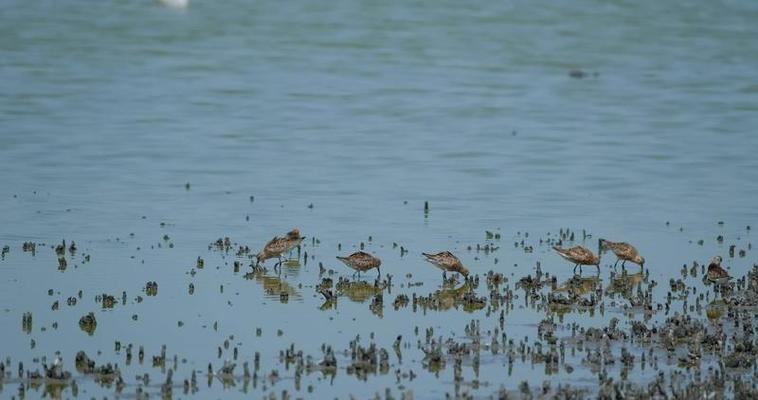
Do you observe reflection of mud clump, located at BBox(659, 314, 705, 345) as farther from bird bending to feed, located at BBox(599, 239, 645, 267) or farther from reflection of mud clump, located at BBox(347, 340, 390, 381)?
bird bending to feed, located at BBox(599, 239, 645, 267)

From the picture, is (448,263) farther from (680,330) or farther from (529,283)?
(680,330)

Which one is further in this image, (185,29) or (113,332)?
(185,29)

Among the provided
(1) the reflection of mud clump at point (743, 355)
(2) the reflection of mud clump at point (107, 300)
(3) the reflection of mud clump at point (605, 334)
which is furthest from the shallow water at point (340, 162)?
(1) the reflection of mud clump at point (743, 355)

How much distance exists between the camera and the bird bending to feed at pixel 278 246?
1673 centimetres

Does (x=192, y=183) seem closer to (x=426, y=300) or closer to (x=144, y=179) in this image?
(x=144, y=179)

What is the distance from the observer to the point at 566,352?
13320 millimetres

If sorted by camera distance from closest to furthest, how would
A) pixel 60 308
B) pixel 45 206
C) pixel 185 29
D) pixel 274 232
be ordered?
pixel 60 308
pixel 274 232
pixel 45 206
pixel 185 29

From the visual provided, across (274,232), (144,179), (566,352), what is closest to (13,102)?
(144,179)

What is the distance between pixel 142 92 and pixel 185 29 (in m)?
13.1

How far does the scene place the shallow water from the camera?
47.7 ft

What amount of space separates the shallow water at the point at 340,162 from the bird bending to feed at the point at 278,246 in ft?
0.98

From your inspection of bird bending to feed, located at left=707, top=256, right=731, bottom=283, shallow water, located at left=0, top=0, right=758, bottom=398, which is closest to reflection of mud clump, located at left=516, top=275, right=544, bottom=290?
shallow water, located at left=0, top=0, right=758, bottom=398

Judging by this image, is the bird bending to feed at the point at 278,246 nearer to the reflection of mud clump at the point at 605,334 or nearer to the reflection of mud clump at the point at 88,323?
the reflection of mud clump at the point at 88,323

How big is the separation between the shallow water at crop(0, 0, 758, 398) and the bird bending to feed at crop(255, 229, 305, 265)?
0.30 metres
